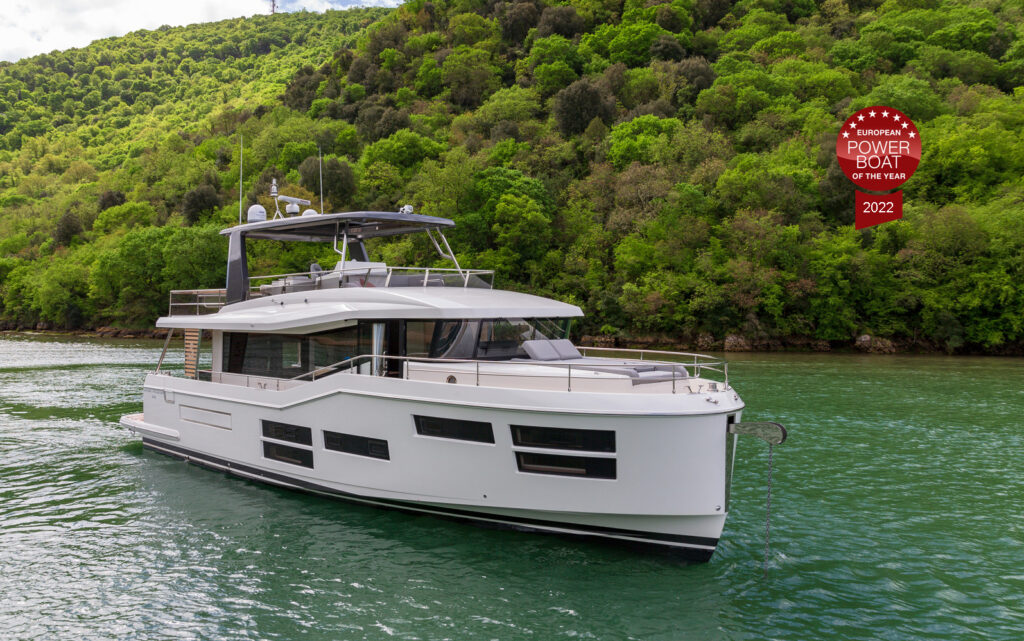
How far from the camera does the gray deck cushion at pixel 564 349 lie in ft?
32.7

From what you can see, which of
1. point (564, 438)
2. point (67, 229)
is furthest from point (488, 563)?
point (67, 229)

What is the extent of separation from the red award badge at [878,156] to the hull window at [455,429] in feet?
136

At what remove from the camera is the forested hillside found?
39.9 metres

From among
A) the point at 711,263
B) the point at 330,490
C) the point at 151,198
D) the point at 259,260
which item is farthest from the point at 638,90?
the point at 330,490

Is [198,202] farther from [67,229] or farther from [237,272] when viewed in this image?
[237,272]

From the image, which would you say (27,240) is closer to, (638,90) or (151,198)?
(151,198)

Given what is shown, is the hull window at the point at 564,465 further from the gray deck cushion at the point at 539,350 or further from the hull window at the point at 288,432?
the hull window at the point at 288,432

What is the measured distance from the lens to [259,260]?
55.8 m

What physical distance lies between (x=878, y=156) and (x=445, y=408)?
48339mm

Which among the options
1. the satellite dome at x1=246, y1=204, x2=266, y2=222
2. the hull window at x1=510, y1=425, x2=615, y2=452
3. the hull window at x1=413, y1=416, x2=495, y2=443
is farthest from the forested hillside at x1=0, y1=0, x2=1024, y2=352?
the hull window at x1=510, y1=425, x2=615, y2=452

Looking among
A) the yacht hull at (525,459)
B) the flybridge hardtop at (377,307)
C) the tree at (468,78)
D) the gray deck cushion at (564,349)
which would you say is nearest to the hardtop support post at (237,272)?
the flybridge hardtop at (377,307)

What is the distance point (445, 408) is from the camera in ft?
27.1

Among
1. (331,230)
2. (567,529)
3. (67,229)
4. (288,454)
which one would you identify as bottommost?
(567,529)

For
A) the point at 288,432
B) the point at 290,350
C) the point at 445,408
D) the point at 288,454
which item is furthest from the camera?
the point at 290,350
